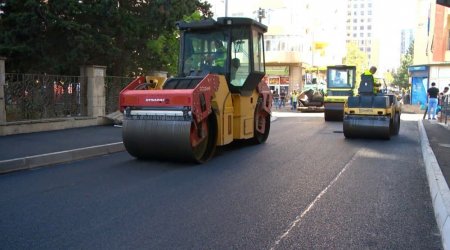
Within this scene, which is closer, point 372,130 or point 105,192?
point 105,192

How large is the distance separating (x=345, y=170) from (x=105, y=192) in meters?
4.39

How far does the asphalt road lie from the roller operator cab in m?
0.47

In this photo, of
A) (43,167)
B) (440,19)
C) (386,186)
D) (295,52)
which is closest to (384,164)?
(386,186)

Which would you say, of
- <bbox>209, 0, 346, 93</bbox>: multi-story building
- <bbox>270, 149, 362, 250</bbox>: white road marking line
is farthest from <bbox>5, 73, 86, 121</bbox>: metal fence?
<bbox>209, 0, 346, 93</bbox>: multi-story building

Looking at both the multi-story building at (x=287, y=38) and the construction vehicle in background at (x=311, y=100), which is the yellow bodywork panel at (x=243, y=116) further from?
the multi-story building at (x=287, y=38)

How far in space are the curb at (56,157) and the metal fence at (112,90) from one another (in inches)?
233

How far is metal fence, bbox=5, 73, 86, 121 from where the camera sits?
43.5 ft

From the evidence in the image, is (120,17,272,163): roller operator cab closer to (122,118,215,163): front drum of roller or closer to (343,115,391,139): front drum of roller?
(122,118,215,163): front drum of roller

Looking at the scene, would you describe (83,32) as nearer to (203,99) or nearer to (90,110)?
(90,110)

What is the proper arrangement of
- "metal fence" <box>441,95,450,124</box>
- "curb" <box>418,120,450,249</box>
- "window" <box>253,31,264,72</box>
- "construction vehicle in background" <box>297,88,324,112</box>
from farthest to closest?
1. "construction vehicle in background" <box>297,88,324,112</box>
2. "metal fence" <box>441,95,450,124</box>
3. "window" <box>253,31,264,72</box>
4. "curb" <box>418,120,450,249</box>

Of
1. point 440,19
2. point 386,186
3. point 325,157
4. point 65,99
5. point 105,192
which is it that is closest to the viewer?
point 105,192

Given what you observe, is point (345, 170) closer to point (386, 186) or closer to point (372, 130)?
point (386, 186)

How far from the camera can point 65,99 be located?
49.5 ft

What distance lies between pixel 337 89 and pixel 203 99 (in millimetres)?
14164
